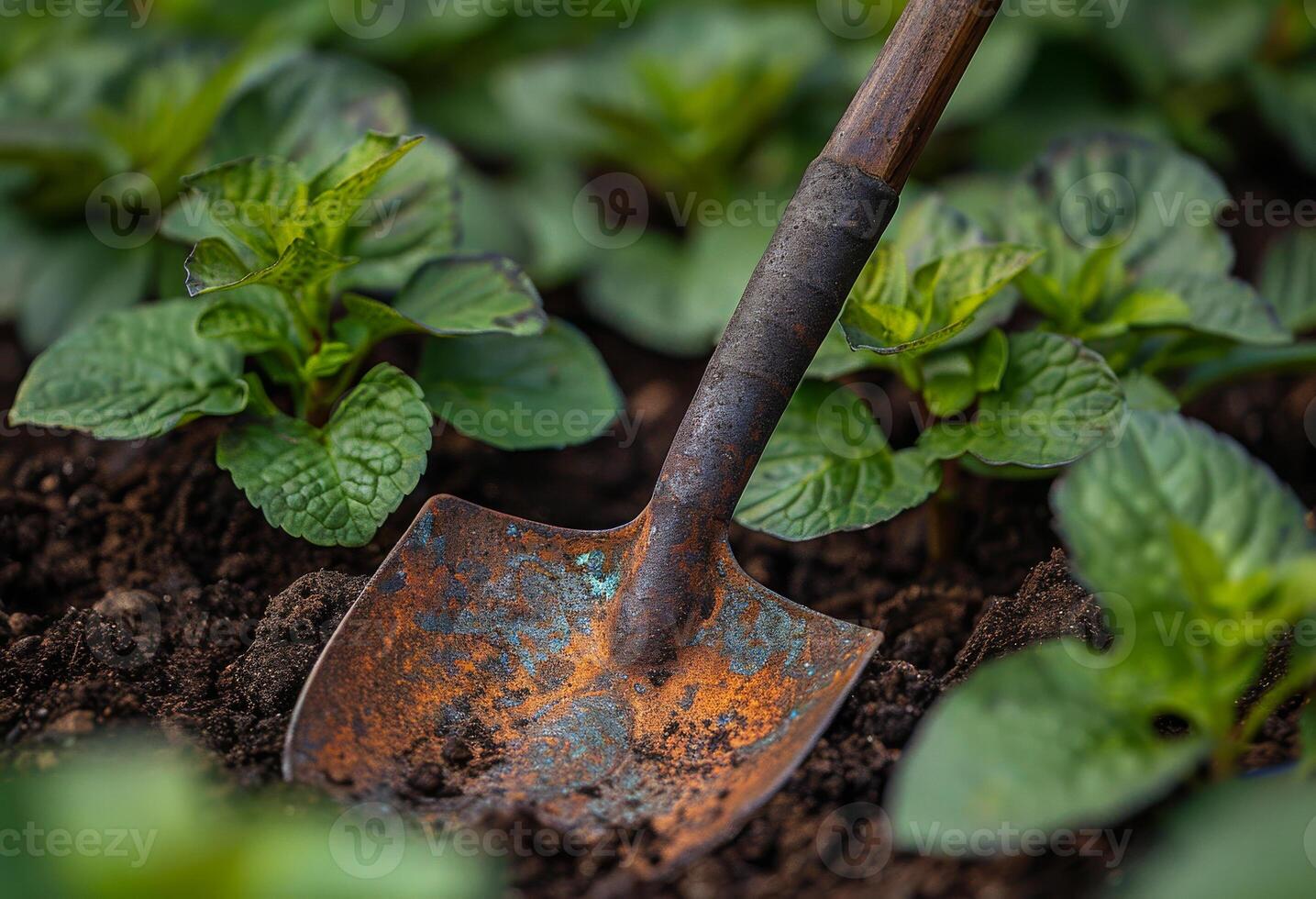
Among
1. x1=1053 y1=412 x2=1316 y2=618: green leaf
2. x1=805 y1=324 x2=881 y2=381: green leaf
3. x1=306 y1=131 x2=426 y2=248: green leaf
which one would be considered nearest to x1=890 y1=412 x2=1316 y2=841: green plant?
x1=1053 y1=412 x2=1316 y2=618: green leaf

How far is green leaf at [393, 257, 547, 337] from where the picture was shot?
60.3 inches

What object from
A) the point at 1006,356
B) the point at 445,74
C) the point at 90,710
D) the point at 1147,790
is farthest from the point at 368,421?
the point at 445,74

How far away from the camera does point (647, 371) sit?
2.29 meters

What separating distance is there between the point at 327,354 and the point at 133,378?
0.27 meters

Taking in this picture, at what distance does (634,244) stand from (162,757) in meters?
1.50

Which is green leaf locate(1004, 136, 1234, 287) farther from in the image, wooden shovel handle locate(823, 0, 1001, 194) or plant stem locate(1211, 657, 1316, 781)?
plant stem locate(1211, 657, 1316, 781)

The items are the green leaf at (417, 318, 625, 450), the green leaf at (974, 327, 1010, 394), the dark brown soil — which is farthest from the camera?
the green leaf at (417, 318, 625, 450)

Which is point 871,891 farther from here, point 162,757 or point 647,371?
point 647,371

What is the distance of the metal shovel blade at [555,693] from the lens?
123 centimetres

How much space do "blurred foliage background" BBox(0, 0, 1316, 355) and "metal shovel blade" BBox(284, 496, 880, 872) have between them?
0.87 metres

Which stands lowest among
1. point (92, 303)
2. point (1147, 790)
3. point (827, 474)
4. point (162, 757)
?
point (92, 303)

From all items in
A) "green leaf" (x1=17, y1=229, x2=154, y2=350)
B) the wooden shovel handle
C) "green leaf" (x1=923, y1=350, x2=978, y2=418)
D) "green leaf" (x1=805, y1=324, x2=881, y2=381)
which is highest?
the wooden shovel handle

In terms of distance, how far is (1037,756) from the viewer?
1.00 metres

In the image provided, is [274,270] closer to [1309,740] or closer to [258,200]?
[258,200]
